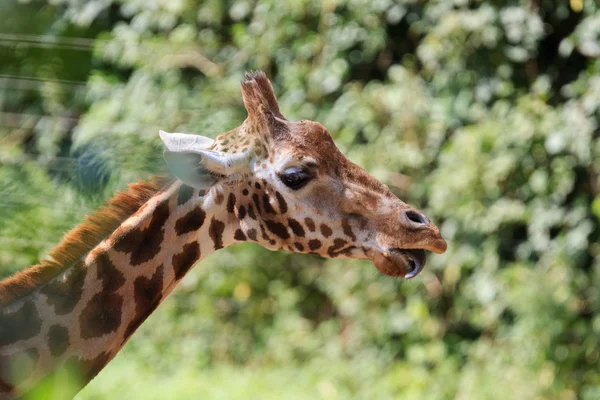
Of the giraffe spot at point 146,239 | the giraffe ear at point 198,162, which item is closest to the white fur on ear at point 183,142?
the giraffe ear at point 198,162

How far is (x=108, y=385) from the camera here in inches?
232

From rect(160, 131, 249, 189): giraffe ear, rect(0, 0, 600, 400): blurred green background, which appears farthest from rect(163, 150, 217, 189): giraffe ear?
rect(0, 0, 600, 400): blurred green background

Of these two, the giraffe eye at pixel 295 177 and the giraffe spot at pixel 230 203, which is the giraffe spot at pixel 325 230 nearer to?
→ the giraffe eye at pixel 295 177

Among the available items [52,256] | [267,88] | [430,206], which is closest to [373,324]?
[430,206]

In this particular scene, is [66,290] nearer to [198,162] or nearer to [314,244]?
[198,162]

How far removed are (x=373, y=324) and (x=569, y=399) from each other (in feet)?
4.70

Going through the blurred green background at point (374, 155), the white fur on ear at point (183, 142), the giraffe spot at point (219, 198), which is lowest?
the blurred green background at point (374, 155)

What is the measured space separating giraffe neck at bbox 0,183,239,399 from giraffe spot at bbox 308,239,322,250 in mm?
240

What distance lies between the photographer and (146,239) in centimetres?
288

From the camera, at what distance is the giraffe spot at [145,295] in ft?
9.37

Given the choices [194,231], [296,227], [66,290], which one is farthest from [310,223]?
[66,290]

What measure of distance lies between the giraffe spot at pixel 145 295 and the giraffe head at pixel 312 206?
0.29m

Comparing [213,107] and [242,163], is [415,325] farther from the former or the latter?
[242,163]

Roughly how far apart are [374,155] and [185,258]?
139 inches
